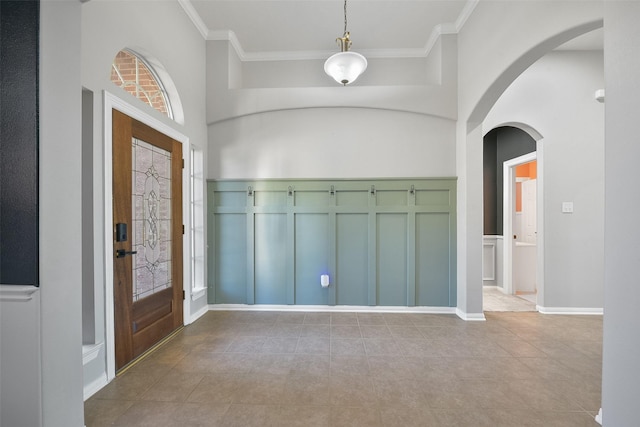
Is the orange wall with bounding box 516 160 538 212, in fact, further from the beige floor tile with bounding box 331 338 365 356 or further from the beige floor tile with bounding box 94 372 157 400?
the beige floor tile with bounding box 94 372 157 400

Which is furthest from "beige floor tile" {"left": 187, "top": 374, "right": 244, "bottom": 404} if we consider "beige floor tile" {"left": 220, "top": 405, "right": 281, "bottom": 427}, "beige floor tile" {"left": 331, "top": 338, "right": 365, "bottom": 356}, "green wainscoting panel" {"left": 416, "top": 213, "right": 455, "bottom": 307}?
"green wainscoting panel" {"left": 416, "top": 213, "right": 455, "bottom": 307}

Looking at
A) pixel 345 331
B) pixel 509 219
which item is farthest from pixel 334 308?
pixel 509 219

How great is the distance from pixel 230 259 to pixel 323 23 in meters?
3.16

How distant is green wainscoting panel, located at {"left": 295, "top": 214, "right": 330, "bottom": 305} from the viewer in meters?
3.67

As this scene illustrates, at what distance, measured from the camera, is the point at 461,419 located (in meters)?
1.70

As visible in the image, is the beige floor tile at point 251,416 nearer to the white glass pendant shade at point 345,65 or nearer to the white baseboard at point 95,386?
the white baseboard at point 95,386

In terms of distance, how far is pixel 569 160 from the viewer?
3.55m

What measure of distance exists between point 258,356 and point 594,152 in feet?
15.3

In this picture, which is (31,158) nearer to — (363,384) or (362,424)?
(362,424)

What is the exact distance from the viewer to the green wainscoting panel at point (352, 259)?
12.0 ft

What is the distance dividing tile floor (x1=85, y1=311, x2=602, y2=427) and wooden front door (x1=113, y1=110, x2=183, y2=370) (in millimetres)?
255

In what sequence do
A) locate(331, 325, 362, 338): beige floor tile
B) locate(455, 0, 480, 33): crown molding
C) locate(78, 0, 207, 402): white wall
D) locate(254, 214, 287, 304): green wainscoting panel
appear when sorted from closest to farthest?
locate(78, 0, 207, 402): white wall → locate(331, 325, 362, 338): beige floor tile → locate(455, 0, 480, 33): crown molding → locate(254, 214, 287, 304): green wainscoting panel

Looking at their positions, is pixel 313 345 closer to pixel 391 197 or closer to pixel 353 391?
pixel 353 391

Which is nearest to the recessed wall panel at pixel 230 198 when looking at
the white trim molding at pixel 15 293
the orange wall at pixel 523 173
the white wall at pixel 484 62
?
the white trim molding at pixel 15 293
